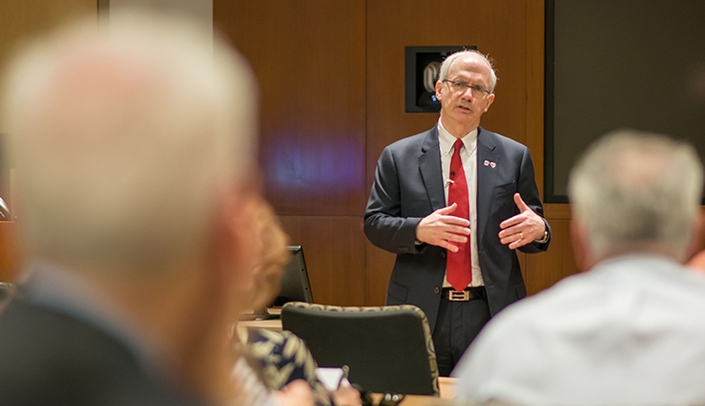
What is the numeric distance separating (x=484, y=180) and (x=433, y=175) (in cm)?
21

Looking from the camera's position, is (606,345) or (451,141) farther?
(451,141)

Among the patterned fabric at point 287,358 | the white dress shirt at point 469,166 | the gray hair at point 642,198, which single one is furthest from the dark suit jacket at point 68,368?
the white dress shirt at point 469,166

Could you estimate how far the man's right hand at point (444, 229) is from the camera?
3.11 m

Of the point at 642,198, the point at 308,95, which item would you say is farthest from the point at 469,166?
the point at 308,95

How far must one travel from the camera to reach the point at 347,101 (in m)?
5.79

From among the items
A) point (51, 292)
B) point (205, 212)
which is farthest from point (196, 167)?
point (51, 292)

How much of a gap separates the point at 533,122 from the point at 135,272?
518 centimetres

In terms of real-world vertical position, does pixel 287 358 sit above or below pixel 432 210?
below

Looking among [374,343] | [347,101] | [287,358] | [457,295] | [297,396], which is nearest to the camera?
[297,396]

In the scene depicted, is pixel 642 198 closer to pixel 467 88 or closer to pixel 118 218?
pixel 118 218

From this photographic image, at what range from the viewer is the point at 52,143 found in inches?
24.1

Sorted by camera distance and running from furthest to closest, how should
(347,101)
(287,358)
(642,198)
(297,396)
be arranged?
(347,101) → (287,358) → (297,396) → (642,198)

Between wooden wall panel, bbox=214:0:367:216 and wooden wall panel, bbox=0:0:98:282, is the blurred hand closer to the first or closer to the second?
wooden wall panel, bbox=214:0:367:216

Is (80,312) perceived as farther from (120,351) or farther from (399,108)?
(399,108)
